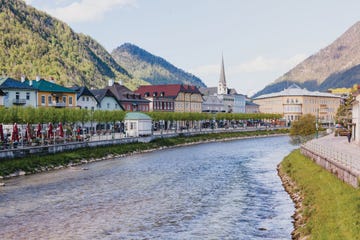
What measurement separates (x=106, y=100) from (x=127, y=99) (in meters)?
12.6

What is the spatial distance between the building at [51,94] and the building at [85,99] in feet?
8.29

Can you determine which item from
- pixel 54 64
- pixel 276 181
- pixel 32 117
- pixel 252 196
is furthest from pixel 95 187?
pixel 54 64

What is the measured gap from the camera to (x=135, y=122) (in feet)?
Result: 273

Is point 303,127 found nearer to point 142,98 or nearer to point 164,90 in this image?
point 142,98

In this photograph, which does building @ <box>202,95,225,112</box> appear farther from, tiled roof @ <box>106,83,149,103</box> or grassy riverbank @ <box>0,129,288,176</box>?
grassy riverbank @ <box>0,129,288,176</box>

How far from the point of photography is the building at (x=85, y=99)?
321 feet

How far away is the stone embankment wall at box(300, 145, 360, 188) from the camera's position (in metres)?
27.2

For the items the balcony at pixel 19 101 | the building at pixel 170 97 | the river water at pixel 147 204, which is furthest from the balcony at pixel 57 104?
the building at pixel 170 97

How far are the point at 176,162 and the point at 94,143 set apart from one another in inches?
534

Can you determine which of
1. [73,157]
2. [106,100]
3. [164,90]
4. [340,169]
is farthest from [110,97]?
[340,169]

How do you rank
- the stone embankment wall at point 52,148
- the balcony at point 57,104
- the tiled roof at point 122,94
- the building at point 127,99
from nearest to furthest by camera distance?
the stone embankment wall at point 52,148 → the balcony at point 57,104 → the building at point 127,99 → the tiled roof at point 122,94

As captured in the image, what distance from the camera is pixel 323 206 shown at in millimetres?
25750

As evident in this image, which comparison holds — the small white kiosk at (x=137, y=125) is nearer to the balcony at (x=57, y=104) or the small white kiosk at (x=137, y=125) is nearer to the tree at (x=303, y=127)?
the balcony at (x=57, y=104)

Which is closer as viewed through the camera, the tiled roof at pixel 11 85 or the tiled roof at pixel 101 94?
the tiled roof at pixel 11 85
